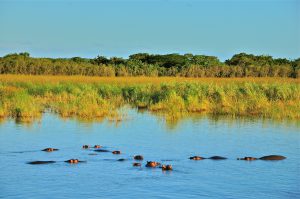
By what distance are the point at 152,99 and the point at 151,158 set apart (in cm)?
1058

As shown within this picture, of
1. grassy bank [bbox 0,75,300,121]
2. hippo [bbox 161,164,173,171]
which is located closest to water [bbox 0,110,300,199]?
hippo [bbox 161,164,173,171]

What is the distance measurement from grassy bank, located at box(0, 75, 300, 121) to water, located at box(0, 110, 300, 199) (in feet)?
4.57

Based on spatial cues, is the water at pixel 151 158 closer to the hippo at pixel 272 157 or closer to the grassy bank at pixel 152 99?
the hippo at pixel 272 157

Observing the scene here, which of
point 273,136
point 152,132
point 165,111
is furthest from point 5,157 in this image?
point 165,111

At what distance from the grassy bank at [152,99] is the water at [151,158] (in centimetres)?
139

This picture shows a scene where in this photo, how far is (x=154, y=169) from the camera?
9883 mm

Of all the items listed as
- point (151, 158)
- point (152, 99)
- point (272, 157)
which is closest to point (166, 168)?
point (151, 158)

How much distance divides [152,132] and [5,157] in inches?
177

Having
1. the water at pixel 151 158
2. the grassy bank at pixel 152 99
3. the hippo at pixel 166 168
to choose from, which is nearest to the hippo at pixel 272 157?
the water at pixel 151 158

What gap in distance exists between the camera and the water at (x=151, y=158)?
8570 millimetres

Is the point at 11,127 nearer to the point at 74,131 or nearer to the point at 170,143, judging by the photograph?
the point at 74,131

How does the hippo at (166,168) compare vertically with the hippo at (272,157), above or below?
below

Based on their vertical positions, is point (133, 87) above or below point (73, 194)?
above

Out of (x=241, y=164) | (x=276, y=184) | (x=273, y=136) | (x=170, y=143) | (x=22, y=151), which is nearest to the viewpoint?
(x=276, y=184)
